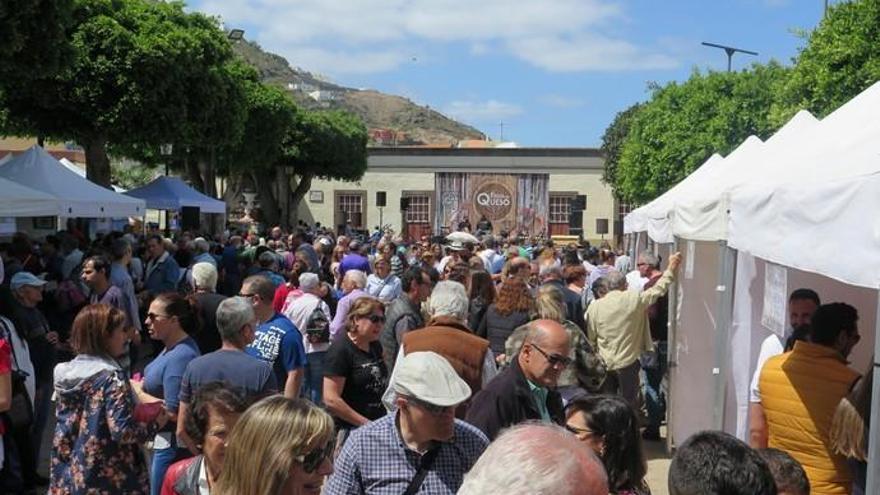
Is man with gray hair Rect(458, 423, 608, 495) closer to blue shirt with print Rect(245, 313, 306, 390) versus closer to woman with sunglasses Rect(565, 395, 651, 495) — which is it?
woman with sunglasses Rect(565, 395, 651, 495)

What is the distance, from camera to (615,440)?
360 cm

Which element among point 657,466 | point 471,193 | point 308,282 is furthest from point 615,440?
point 471,193

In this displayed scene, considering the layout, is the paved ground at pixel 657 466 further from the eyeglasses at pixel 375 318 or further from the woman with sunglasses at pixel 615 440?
the woman with sunglasses at pixel 615 440

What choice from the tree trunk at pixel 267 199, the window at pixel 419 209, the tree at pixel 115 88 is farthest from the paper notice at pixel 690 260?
the window at pixel 419 209

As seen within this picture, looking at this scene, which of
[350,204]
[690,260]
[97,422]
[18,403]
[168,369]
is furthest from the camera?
[350,204]

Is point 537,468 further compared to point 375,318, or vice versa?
point 375,318

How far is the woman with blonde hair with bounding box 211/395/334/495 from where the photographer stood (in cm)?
290

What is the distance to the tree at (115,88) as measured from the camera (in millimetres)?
18484

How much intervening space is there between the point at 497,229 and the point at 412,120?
124 metres

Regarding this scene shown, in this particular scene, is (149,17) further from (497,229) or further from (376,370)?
(497,229)

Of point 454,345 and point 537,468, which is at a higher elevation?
point 537,468

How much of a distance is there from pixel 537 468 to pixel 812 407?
3.01m

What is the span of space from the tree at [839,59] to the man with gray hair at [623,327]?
6911 mm

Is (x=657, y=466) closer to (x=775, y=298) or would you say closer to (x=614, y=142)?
(x=775, y=298)
